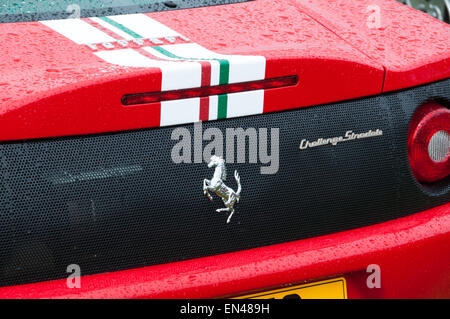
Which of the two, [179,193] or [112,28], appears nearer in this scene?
[179,193]

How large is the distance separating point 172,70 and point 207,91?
106mm

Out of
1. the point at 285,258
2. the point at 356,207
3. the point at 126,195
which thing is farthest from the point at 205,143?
the point at 356,207

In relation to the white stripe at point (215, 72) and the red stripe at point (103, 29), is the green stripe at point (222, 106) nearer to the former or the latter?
the white stripe at point (215, 72)

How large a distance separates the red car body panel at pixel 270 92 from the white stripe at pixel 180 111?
2 centimetres

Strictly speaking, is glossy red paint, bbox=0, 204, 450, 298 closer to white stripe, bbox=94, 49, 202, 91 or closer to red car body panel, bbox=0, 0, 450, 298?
red car body panel, bbox=0, 0, 450, 298

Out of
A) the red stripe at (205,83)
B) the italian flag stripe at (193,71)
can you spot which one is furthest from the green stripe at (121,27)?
the red stripe at (205,83)

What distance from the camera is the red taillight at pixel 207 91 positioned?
5.89 feet

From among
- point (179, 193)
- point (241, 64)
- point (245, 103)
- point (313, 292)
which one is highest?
point (241, 64)

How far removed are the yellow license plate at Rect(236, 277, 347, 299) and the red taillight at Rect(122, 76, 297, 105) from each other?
1.77ft

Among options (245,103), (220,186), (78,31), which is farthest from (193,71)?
(78,31)

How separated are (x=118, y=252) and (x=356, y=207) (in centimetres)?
70

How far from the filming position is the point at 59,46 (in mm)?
1959

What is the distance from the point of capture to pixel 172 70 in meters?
1.80

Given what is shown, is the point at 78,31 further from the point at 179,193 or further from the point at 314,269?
the point at 314,269
